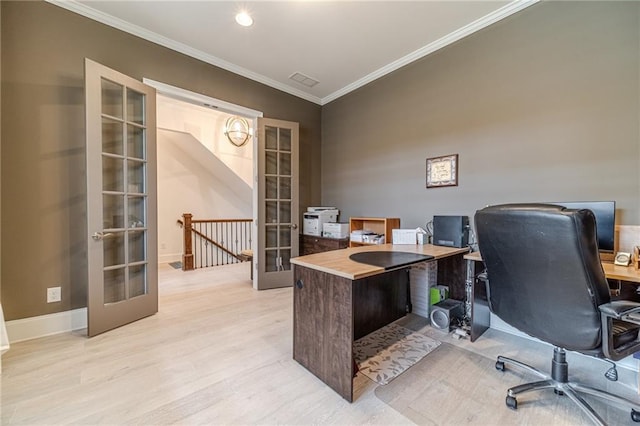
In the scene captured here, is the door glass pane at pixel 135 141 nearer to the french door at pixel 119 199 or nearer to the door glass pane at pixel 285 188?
the french door at pixel 119 199

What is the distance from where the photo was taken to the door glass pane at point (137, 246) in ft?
8.56

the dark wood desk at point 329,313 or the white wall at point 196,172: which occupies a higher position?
the white wall at point 196,172

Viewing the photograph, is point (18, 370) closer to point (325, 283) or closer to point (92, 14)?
point (325, 283)

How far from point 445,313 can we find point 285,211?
249cm

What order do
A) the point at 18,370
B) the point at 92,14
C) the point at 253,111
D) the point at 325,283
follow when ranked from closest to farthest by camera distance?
the point at 325,283 → the point at 18,370 → the point at 92,14 → the point at 253,111

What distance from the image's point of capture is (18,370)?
1751 millimetres

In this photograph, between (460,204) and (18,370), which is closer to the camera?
(18,370)

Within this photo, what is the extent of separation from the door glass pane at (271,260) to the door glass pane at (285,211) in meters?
0.50

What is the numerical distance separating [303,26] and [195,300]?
3316 millimetres

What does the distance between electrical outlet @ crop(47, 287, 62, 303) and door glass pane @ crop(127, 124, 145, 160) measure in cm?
138

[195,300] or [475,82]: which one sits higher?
[475,82]

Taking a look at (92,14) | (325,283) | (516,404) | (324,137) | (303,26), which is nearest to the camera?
(516,404)

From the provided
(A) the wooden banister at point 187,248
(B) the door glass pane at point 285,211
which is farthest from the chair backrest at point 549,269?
(A) the wooden banister at point 187,248

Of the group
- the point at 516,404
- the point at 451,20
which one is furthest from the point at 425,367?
the point at 451,20
